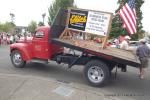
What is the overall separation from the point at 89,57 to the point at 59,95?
232 cm

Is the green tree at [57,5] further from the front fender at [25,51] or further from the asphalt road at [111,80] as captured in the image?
the front fender at [25,51]

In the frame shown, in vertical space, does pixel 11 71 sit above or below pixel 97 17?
below

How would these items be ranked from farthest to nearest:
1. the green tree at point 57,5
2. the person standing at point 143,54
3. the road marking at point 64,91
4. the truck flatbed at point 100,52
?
the green tree at point 57,5 → the person standing at point 143,54 → the truck flatbed at point 100,52 → the road marking at point 64,91

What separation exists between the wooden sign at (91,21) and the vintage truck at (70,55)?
61 cm

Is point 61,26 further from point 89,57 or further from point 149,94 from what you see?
point 149,94

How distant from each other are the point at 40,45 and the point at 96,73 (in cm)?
280

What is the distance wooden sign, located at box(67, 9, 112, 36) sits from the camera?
851 cm

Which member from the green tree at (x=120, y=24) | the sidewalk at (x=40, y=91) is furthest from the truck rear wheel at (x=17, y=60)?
the green tree at (x=120, y=24)

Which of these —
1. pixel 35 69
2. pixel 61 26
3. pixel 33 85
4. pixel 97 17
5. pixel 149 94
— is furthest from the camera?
pixel 35 69

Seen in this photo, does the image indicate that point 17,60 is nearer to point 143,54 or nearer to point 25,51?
point 25,51

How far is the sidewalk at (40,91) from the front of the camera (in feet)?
21.9

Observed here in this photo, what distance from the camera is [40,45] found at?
984 centimetres

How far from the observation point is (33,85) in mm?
7512

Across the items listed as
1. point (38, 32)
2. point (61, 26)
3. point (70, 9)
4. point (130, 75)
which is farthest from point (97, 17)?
point (130, 75)
